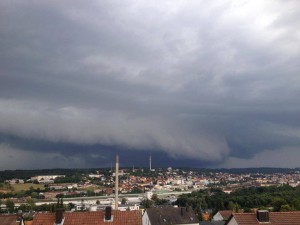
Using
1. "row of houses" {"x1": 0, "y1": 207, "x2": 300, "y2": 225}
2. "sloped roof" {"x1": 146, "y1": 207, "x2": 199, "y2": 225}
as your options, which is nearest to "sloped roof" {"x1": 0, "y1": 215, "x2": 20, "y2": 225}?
"row of houses" {"x1": 0, "y1": 207, "x2": 300, "y2": 225}

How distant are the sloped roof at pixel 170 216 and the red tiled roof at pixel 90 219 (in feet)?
87.8

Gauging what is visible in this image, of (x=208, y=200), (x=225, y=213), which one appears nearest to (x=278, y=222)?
(x=225, y=213)

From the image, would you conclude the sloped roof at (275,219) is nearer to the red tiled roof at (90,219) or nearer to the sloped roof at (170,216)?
the red tiled roof at (90,219)

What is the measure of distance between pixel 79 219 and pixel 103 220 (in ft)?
7.31

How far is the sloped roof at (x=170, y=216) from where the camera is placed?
218 feet

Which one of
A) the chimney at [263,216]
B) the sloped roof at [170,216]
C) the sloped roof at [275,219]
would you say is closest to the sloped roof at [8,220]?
the sloped roof at [275,219]

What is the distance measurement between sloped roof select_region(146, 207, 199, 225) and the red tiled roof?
2675 centimetres

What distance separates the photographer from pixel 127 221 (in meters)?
39.5

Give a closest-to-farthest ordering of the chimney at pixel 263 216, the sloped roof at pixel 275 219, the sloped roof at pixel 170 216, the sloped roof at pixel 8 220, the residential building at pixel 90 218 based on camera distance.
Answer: the chimney at pixel 263 216 → the sloped roof at pixel 275 219 → the residential building at pixel 90 218 → the sloped roof at pixel 8 220 → the sloped roof at pixel 170 216

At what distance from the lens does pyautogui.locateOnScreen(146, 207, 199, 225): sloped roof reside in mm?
66569

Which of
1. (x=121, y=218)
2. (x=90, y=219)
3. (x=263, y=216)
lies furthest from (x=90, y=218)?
(x=263, y=216)

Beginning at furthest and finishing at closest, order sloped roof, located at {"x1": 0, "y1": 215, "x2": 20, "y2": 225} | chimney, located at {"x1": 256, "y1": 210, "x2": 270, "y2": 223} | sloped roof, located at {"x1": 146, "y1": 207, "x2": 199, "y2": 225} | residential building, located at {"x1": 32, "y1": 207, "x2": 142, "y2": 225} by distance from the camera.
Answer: sloped roof, located at {"x1": 146, "y1": 207, "x2": 199, "y2": 225}, sloped roof, located at {"x1": 0, "y1": 215, "x2": 20, "y2": 225}, residential building, located at {"x1": 32, "y1": 207, "x2": 142, "y2": 225}, chimney, located at {"x1": 256, "y1": 210, "x2": 270, "y2": 223}

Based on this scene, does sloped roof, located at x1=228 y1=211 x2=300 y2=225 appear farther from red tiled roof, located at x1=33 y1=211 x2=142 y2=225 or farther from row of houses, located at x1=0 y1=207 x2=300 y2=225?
red tiled roof, located at x1=33 y1=211 x2=142 y2=225

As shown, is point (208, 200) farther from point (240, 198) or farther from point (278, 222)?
point (278, 222)
